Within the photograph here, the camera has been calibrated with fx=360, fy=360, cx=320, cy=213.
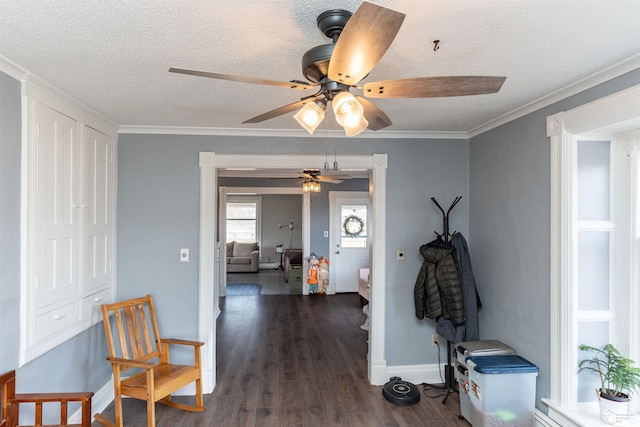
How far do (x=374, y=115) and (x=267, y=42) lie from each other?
595 millimetres

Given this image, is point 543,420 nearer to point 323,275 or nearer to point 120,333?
point 120,333

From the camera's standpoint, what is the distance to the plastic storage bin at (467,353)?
2.69 m

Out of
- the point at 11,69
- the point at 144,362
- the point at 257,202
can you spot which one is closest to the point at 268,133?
the point at 11,69

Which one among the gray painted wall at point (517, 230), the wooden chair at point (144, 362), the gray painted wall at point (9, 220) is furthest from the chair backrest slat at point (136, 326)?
the gray painted wall at point (517, 230)

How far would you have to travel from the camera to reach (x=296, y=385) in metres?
3.39

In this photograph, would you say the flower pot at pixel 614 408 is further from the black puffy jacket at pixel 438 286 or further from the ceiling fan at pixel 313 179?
the ceiling fan at pixel 313 179

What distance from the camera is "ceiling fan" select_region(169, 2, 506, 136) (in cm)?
102

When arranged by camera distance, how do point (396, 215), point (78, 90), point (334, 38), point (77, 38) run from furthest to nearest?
point (396, 215) → point (78, 90) → point (77, 38) → point (334, 38)

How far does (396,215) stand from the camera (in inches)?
136

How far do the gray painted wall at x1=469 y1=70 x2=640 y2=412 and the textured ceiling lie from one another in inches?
14.6

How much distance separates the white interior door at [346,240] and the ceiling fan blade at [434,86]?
6005mm

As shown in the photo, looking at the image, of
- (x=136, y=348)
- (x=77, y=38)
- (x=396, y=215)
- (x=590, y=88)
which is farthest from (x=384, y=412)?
(x=77, y=38)

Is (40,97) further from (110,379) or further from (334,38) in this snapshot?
(110,379)

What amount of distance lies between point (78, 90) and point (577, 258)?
3334 millimetres
